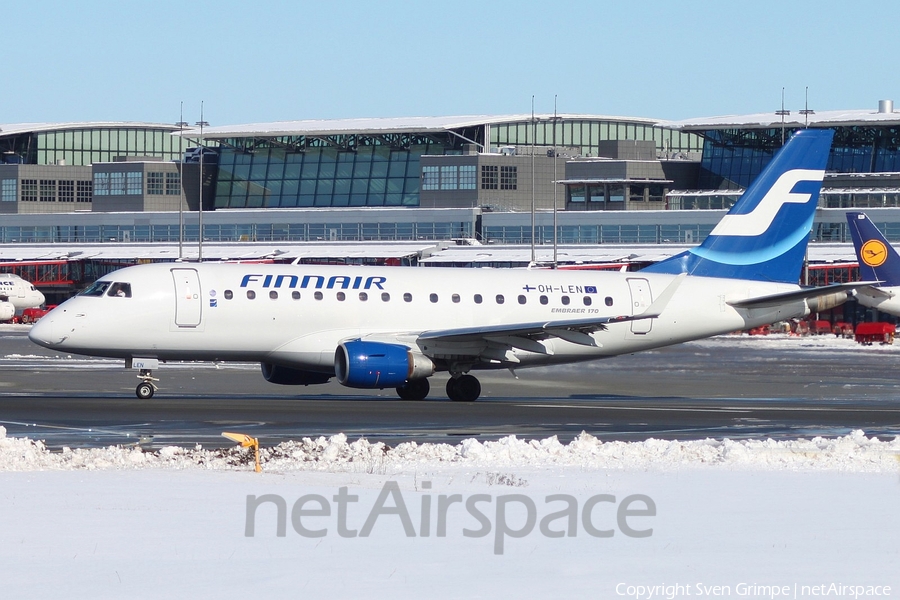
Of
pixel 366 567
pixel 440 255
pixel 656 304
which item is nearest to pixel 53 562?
pixel 366 567

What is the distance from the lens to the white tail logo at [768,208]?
39125mm

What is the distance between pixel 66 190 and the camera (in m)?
143

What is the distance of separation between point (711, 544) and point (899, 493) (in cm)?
467

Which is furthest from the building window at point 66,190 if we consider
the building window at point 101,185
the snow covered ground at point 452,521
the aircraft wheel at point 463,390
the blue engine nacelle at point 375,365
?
the snow covered ground at point 452,521

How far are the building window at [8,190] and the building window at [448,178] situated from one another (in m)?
47.9

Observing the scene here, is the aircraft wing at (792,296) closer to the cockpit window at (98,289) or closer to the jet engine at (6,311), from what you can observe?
the cockpit window at (98,289)

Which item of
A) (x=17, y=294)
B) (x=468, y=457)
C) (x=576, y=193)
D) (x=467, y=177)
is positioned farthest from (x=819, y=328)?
(x=468, y=457)

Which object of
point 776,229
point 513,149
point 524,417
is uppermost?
point 513,149

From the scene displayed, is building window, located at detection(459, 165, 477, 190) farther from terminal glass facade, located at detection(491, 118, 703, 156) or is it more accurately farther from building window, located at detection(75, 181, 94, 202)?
building window, located at detection(75, 181, 94, 202)

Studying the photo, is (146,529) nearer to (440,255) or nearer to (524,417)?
(524,417)

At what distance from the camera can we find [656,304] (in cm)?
3688

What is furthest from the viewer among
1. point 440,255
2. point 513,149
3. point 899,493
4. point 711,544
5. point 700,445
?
point 513,149

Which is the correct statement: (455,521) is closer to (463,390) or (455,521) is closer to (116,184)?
(463,390)

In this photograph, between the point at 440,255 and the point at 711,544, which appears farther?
the point at 440,255
